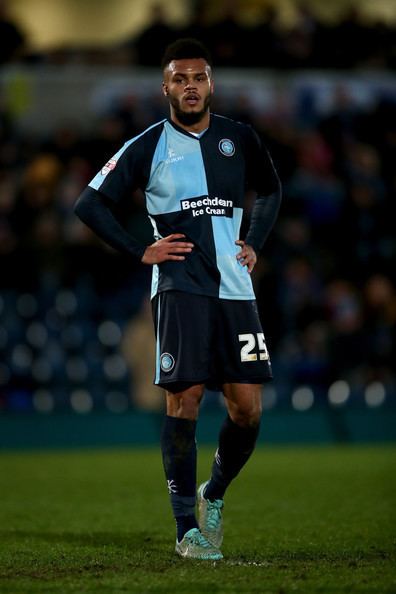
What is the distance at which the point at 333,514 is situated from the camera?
25.4 ft

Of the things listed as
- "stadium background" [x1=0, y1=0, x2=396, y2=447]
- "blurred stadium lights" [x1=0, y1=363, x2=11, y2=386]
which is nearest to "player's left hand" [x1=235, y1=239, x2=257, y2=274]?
"stadium background" [x1=0, y1=0, x2=396, y2=447]

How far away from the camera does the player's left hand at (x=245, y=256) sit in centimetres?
598

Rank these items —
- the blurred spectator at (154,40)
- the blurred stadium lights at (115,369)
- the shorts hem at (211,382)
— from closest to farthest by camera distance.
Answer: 1. the shorts hem at (211,382)
2. the blurred stadium lights at (115,369)
3. the blurred spectator at (154,40)

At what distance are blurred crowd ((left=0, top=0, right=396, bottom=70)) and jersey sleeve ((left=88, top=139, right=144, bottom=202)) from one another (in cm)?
1236

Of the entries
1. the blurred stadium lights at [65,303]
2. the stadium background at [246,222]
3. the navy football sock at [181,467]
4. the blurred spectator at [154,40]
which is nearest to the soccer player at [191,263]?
the navy football sock at [181,467]

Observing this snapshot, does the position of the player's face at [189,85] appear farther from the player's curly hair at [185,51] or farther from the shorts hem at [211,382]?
the shorts hem at [211,382]

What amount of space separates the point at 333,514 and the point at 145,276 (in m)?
7.77

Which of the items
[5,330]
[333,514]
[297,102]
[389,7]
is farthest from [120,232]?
[389,7]

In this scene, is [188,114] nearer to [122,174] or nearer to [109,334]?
→ [122,174]

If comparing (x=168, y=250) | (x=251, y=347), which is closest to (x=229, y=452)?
(x=251, y=347)

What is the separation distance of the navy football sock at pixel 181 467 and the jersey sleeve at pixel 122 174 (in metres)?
1.12

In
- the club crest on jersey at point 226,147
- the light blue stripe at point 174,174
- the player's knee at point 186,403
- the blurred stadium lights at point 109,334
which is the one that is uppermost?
the club crest on jersey at point 226,147

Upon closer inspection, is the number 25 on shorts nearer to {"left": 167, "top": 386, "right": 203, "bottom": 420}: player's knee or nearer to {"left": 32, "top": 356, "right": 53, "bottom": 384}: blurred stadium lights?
{"left": 167, "top": 386, "right": 203, "bottom": 420}: player's knee

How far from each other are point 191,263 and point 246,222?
888cm
